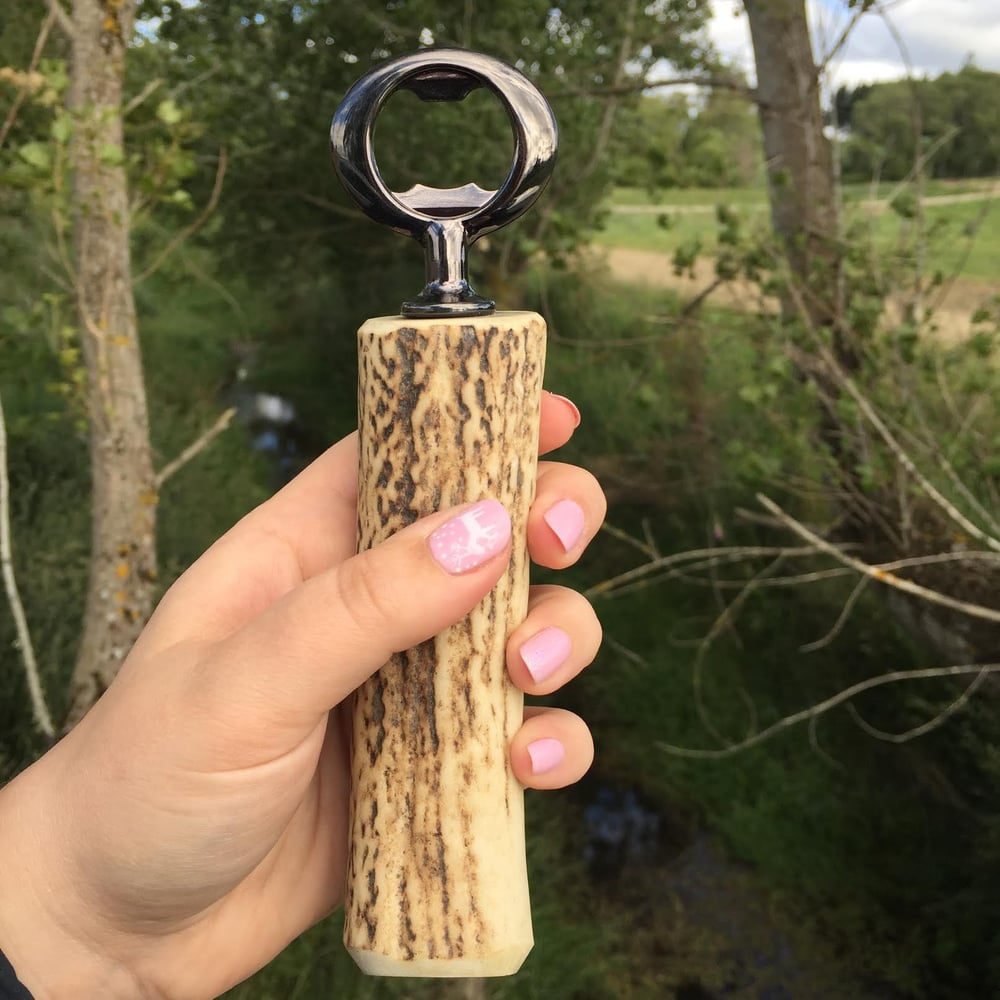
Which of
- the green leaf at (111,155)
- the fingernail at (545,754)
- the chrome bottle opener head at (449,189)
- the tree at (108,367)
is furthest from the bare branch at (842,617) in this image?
the green leaf at (111,155)

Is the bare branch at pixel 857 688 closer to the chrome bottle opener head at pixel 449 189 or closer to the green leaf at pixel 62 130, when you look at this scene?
the chrome bottle opener head at pixel 449 189

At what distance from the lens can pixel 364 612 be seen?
107cm

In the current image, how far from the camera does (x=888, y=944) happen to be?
3.79 metres

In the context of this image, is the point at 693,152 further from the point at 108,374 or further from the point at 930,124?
the point at 108,374

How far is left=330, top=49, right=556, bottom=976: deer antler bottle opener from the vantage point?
3.65ft

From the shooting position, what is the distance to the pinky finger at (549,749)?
1.27 meters

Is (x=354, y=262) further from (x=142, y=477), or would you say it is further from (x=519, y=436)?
(x=519, y=436)

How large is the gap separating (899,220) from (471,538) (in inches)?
204

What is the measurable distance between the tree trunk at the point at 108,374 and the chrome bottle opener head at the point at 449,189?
5.44 ft

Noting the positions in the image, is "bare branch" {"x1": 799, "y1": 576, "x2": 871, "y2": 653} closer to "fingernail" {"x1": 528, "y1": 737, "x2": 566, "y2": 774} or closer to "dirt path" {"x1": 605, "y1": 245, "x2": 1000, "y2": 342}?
"dirt path" {"x1": 605, "y1": 245, "x2": 1000, "y2": 342}

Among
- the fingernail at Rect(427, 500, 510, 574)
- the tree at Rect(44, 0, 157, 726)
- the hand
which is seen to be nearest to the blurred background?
the tree at Rect(44, 0, 157, 726)

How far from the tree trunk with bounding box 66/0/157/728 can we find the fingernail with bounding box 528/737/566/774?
6.24 ft

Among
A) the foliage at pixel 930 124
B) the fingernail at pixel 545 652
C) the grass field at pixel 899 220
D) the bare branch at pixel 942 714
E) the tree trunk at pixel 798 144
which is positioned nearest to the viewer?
the fingernail at pixel 545 652

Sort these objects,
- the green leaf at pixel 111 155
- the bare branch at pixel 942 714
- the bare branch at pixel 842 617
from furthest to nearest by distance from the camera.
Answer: the bare branch at pixel 842 617
the bare branch at pixel 942 714
the green leaf at pixel 111 155
